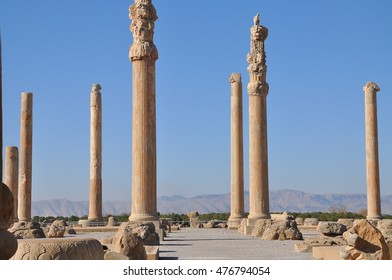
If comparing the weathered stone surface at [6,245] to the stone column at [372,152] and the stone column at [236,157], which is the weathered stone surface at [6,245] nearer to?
the stone column at [236,157]

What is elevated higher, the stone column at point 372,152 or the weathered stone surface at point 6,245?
the stone column at point 372,152

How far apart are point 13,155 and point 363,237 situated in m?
27.6

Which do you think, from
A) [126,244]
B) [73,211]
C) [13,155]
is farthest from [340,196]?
[126,244]

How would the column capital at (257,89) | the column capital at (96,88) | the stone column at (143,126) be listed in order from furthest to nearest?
the column capital at (96,88) → the column capital at (257,89) → the stone column at (143,126)

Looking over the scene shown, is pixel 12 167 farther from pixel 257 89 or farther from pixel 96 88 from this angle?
pixel 257 89

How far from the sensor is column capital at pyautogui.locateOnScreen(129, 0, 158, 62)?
22.7 metres

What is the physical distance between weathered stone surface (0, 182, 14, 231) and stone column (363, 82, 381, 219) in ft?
98.0

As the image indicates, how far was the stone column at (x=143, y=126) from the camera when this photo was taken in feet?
73.8

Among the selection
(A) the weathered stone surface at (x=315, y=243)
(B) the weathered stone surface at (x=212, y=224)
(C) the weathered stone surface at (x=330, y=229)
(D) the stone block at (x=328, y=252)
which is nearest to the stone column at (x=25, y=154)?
(B) the weathered stone surface at (x=212, y=224)

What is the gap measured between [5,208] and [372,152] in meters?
30.4

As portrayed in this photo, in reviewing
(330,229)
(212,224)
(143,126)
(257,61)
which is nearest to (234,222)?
(212,224)

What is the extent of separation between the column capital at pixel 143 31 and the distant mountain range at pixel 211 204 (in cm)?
12931

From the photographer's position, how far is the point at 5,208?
6652 millimetres

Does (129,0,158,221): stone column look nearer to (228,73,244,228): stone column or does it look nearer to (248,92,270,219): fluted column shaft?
(248,92,270,219): fluted column shaft
